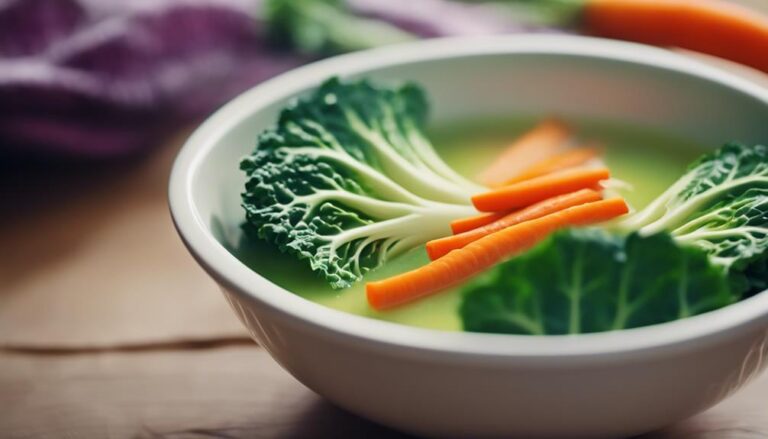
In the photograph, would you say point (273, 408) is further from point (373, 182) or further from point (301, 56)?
point (301, 56)

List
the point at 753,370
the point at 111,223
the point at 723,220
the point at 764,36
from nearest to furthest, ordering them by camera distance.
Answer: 1. the point at 753,370
2. the point at 723,220
3. the point at 764,36
4. the point at 111,223

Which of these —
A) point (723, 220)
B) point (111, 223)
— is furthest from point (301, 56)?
point (723, 220)

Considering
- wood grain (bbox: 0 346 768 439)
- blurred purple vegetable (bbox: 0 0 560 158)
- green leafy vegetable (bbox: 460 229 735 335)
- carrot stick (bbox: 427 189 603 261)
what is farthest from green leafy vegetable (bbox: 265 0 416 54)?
green leafy vegetable (bbox: 460 229 735 335)

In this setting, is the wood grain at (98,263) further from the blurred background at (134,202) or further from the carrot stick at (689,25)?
the carrot stick at (689,25)

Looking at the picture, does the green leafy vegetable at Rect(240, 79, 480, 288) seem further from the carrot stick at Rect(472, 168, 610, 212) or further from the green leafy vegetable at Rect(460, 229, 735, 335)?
the green leafy vegetable at Rect(460, 229, 735, 335)

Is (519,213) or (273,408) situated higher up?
(519,213)

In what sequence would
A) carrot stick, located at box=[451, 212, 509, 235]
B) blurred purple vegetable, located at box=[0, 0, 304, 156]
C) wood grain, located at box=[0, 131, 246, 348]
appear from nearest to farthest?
1. carrot stick, located at box=[451, 212, 509, 235]
2. wood grain, located at box=[0, 131, 246, 348]
3. blurred purple vegetable, located at box=[0, 0, 304, 156]

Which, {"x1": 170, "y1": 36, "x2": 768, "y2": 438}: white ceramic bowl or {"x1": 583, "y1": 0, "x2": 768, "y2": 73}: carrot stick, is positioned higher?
{"x1": 583, "y1": 0, "x2": 768, "y2": 73}: carrot stick
